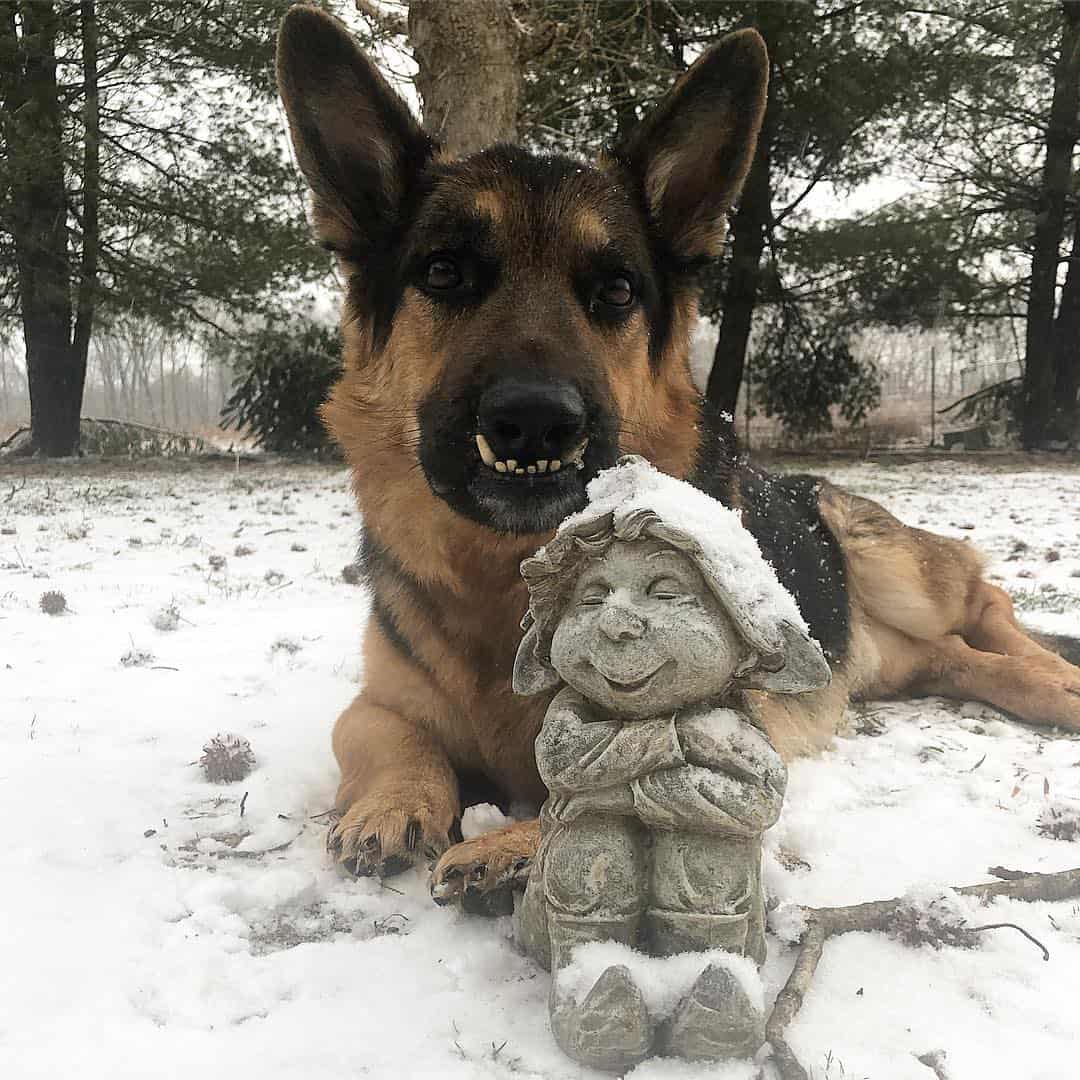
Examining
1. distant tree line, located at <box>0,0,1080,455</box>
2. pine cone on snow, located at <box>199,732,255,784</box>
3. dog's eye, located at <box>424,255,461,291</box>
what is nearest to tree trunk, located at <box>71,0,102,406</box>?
distant tree line, located at <box>0,0,1080,455</box>

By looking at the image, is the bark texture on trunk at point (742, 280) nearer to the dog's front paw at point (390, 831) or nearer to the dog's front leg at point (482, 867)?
the dog's front paw at point (390, 831)

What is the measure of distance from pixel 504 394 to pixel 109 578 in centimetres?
493

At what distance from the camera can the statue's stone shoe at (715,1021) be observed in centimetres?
146

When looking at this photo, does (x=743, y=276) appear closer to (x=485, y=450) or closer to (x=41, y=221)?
(x=41, y=221)

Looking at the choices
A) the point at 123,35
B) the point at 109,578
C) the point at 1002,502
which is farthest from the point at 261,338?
the point at 1002,502

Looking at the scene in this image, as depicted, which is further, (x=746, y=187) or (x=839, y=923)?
(x=746, y=187)

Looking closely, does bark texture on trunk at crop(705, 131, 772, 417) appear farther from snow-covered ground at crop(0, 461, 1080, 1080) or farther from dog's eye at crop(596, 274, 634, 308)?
dog's eye at crop(596, 274, 634, 308)

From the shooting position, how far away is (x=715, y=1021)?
146cm

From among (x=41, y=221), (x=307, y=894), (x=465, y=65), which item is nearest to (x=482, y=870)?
(x=307, y=894)

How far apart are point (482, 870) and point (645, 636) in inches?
34.0

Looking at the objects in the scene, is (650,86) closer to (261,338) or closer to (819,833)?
(261,338)

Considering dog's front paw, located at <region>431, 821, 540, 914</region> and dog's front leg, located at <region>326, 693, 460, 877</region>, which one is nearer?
dog's front paw, located at <region>431, 821, 540, 914</region>

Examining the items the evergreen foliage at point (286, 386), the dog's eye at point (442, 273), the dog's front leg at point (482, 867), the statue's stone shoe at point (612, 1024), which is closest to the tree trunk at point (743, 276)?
the evergreen foliage at point (286, 386)

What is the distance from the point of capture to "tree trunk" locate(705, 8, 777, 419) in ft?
50.5
